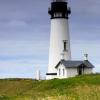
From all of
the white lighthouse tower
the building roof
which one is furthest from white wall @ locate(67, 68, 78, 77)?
the white lighthouse tower

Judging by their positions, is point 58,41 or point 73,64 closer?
point 73,64

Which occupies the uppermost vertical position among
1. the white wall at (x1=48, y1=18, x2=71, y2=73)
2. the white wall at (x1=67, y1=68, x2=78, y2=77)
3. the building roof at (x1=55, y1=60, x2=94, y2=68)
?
the white wall at (x1=48, y1=18, x2=71, y2=73)

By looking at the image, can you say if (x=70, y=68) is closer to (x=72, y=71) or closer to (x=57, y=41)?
(x=72, y=71)

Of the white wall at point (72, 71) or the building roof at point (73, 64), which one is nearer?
the building roof at point (73, 64)

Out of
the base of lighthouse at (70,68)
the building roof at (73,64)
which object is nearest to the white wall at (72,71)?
the base of lighthouse at (70,68)

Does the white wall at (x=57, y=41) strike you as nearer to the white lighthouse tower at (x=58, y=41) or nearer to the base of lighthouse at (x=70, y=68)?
the white lighthouse tower at (x=58, y=41)

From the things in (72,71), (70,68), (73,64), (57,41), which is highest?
(57,41)

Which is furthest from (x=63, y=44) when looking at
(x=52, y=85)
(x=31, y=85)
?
(x=52, y=85)

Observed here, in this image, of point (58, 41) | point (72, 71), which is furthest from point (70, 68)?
point (58, 41)

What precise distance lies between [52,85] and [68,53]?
1761 cm

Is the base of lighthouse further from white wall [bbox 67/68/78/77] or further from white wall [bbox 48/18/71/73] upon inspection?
white wall [bbox 48/18/71/73]

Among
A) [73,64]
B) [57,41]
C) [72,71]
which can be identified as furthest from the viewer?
[57,41]

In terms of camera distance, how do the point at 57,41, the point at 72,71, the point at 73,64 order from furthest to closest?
the point at 57,41 → the point at 72,71 → the point at 73,64

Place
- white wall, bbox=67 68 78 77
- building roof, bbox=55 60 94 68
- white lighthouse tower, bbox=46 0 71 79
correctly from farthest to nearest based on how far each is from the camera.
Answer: white lighthouse tower, bbox=46 0 71 79, white wall, bbox=67 68 78 77, building roof, bbox=55 60 94 68
